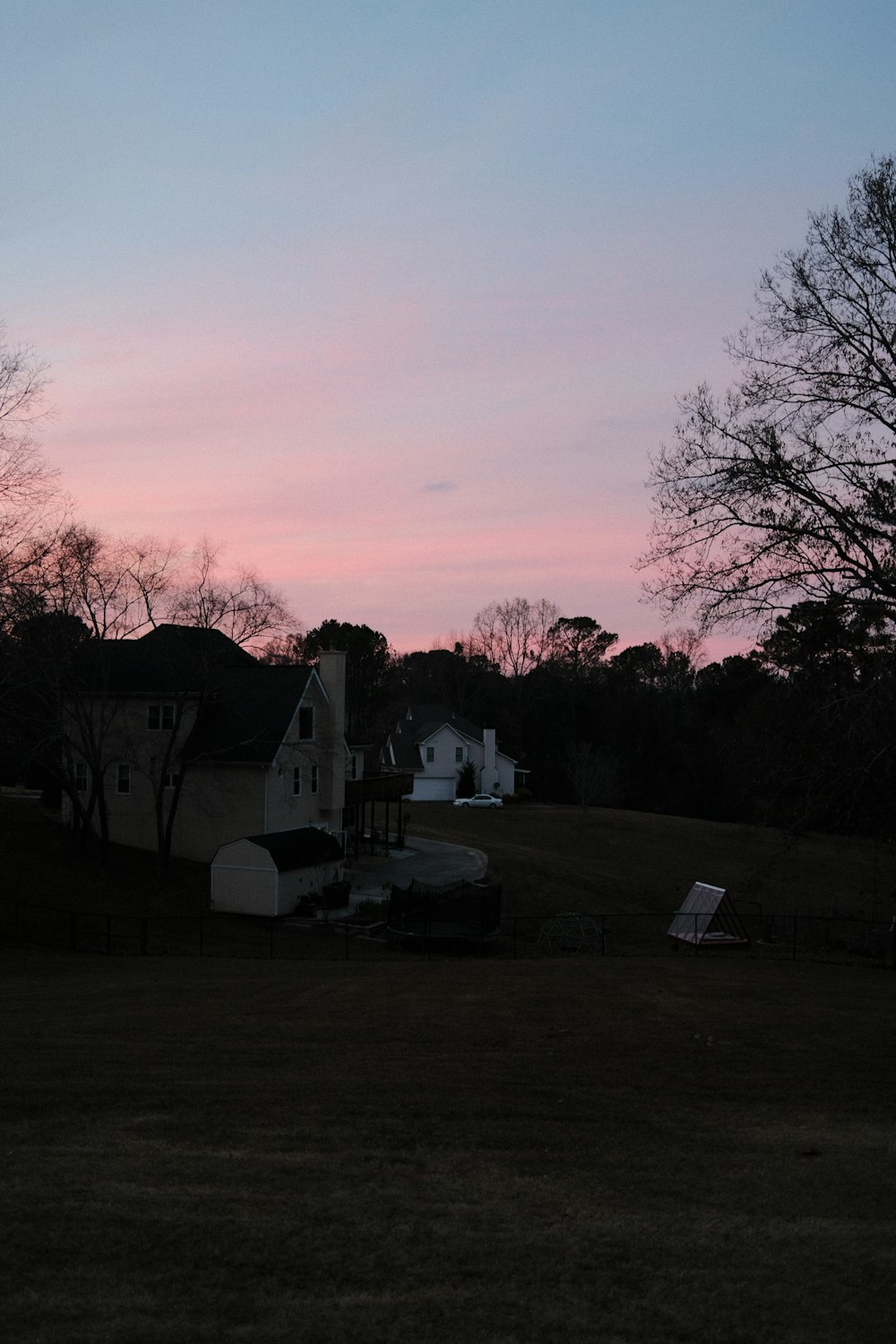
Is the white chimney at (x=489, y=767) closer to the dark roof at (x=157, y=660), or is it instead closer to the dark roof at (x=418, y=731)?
the dark roof at (x=418, y=731)

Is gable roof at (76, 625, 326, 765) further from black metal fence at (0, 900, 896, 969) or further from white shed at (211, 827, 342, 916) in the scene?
black metal fence at (0, 900, 896, 969)

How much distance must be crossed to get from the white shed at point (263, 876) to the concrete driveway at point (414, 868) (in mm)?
2370

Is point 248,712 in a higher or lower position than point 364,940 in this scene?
higher

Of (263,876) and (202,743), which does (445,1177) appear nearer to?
(263,876)

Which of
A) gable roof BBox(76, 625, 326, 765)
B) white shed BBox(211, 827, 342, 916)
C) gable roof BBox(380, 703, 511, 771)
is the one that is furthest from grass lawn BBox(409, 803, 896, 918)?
gable roof BBox(76, 625, 326, 765)

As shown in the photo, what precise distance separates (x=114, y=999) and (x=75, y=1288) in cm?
1110

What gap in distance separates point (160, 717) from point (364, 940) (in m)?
14.6

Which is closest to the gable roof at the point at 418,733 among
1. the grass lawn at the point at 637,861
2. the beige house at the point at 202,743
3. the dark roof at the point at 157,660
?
the grass lawn at the point at 637,861

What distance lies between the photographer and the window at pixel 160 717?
40.7 meters

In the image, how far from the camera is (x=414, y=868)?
143ft

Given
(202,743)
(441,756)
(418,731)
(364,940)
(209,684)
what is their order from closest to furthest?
(364,940) < (209,684) < (202,743) < (441,756) < (418,731)

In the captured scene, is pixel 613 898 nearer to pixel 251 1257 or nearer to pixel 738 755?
pixel 738 755

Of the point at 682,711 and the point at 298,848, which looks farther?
the point at 682,711

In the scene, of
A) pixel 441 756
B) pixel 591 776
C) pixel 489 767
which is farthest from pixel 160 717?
pixel 489 767
